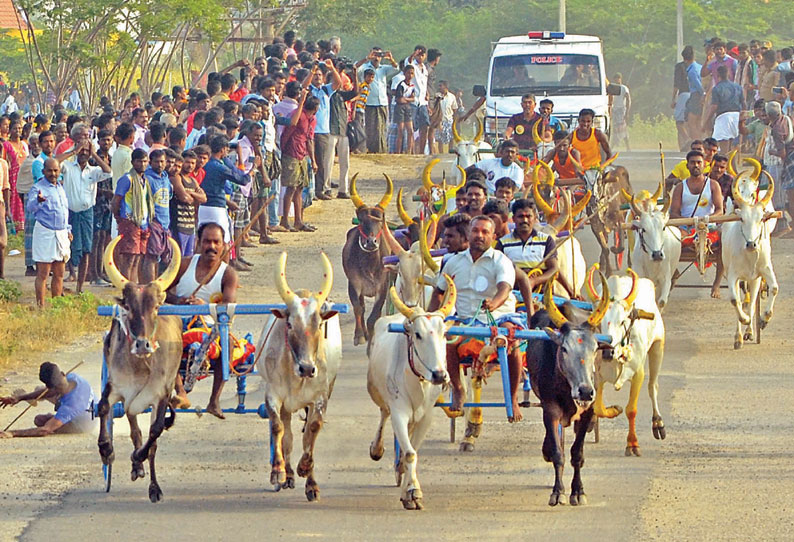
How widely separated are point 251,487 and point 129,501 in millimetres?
811

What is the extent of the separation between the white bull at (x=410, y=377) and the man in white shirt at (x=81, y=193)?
7.17 meters

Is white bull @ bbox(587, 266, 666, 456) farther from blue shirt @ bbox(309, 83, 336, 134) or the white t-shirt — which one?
blue shirt @ bbox(309, 83, 336, 134)

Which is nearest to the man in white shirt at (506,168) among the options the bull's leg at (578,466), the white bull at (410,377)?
the white bull at (410,377)

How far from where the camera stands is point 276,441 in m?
9.72

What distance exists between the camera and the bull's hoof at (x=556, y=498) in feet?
31.7

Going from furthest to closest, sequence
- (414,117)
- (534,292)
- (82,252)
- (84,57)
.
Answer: (414,117)
(84,57)
(82,252)
(534,292)

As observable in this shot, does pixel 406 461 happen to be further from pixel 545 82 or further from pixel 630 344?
pixel 545 82

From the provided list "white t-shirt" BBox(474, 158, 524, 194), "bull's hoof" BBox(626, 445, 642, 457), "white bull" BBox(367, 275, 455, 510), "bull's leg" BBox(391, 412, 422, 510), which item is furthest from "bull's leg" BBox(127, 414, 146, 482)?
"white t-shirt" BBox(474, 158, 524, 194)

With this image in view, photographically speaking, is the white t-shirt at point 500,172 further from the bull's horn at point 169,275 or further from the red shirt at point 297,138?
the bull's horn at point 169,275

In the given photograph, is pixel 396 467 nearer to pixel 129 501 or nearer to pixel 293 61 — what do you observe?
pixel 129 501

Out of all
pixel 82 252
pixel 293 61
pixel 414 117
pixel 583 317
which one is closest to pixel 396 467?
pixel 583 317

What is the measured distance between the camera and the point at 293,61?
25.1 meters

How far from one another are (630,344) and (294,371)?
2.72 m

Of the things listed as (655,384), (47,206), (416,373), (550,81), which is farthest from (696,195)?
Answer: (550,81)
